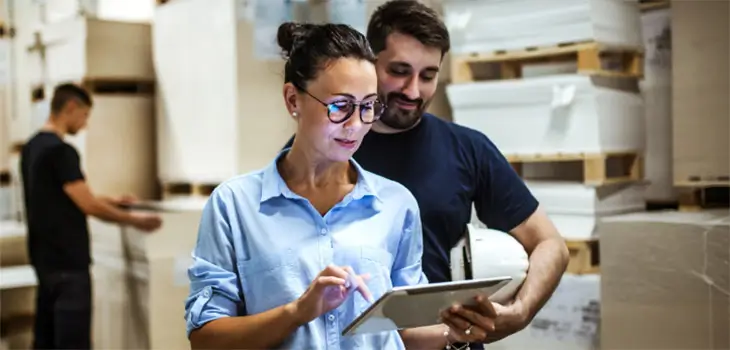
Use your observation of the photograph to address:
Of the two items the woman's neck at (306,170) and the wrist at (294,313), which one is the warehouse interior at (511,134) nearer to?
the woman's neck at (306,170)

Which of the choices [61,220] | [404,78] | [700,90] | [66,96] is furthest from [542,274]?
[66,96]

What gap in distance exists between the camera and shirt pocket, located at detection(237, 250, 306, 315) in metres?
1.69

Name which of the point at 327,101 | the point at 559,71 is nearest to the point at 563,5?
the point at 559,71

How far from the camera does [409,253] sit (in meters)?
1.85

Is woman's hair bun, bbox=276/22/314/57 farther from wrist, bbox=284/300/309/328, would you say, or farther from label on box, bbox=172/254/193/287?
label on box, bbox=172/254/193/287

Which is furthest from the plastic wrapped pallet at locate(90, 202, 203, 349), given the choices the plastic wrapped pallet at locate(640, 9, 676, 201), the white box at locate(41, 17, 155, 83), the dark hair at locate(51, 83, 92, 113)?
the plastic wrapped pallet at locate(640, 9, 676, 201)

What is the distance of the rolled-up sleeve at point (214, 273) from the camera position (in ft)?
5.44

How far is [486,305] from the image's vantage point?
1769 mm

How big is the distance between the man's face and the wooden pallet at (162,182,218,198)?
103cm

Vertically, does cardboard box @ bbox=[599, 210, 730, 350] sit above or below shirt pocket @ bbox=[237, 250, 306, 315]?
below

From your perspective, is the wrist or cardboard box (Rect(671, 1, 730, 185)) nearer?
the wrist

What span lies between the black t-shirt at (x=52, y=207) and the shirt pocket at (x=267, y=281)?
1.19 metres

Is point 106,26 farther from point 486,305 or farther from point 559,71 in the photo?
point 486,305

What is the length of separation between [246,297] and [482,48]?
5.00 ft
